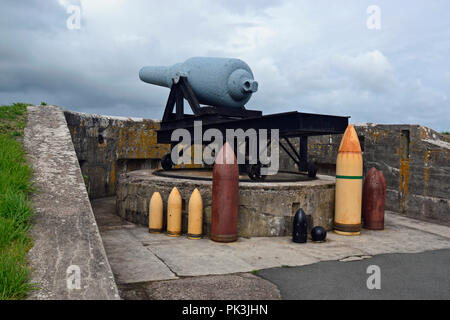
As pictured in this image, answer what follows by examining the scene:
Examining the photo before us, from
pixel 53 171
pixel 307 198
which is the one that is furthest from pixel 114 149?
pixel 307 198

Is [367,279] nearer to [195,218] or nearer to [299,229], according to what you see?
[299,229]

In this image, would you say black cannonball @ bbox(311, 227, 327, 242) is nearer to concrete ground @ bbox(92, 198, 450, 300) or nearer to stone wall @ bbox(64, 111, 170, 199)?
concrete ground @ bbox(92, 198, 450, 300)

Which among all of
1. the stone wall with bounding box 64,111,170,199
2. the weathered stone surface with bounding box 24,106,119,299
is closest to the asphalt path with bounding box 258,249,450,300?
the weathered stone surface with bounding box 24,106,119,299

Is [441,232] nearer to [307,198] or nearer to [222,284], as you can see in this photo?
[307,198]

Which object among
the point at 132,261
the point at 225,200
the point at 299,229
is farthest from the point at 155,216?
the point at 299,229

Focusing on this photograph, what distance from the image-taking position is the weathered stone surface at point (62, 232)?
124 inches

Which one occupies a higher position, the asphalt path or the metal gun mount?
the metal gun mount

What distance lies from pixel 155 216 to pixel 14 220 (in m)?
2.89

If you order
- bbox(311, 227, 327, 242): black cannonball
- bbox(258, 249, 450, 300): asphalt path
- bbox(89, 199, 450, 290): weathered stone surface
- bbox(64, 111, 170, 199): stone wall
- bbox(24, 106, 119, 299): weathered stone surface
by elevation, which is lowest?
bbox(258, 249, 450, 300): asphalt path

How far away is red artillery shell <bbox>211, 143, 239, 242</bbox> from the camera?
231 inches

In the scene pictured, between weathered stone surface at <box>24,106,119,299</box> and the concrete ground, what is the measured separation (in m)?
0.47

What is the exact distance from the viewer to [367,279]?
4.28m

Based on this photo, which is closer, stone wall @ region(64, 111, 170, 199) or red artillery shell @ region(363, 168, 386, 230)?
red artillery shell @ region(363, 168, 386, 230)

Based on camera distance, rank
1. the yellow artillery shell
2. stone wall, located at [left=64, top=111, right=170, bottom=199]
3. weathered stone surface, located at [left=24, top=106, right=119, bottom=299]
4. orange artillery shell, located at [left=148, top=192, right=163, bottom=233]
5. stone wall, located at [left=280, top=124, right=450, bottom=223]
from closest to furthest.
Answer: weathered stone surface, located at [left=24, top=106, right=119, bottom=299] → the yellow artillery shell → orange artillery shell, located at [left=148, top=192, right=163, bottom=233] → stone wall, located at [left=280, top=124, right=450, bottom=223] → stone wall, located at [left=64, top=111, right=170, bottom=199]
